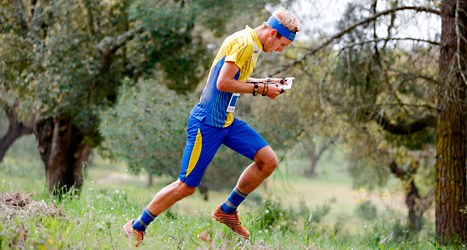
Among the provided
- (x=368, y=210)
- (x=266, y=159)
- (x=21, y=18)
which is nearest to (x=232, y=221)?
(x=266, y=159)

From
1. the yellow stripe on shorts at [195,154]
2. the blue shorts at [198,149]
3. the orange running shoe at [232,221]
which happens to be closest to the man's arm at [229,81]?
the blue shorts at [198,149]

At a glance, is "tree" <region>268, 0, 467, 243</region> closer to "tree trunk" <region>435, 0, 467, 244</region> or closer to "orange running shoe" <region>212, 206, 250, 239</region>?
"tree trunk" <region>435, 0, 467, 244</region>

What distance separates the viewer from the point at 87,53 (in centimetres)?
925

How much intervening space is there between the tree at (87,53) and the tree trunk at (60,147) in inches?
1.1

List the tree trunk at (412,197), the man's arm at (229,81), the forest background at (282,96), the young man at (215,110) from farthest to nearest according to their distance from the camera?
the tree trunk at (412,197), the forest background at (282,96), the young man at (215,110), the man's arm at (229,81)

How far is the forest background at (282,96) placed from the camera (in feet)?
19.0

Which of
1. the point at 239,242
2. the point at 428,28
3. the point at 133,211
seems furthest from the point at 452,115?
the point at 133,211

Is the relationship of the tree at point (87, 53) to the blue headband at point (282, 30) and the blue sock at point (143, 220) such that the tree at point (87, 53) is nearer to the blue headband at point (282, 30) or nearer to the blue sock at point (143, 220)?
the blue headband at point (282, 30)

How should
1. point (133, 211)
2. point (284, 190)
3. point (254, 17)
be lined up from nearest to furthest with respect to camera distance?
point (133, 211) → point (284, 190) → point (254, 17)

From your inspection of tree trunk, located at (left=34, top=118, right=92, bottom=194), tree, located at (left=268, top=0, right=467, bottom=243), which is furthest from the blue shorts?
tree trunk, located at (left=34, top=118, right=92, bottom=194)

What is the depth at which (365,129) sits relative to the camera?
7.72 meters

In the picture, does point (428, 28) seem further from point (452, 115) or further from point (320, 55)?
point (320, 55)

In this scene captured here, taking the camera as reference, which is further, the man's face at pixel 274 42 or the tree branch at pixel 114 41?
the tree branch at pixel 114 41

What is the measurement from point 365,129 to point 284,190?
6.75 feet
